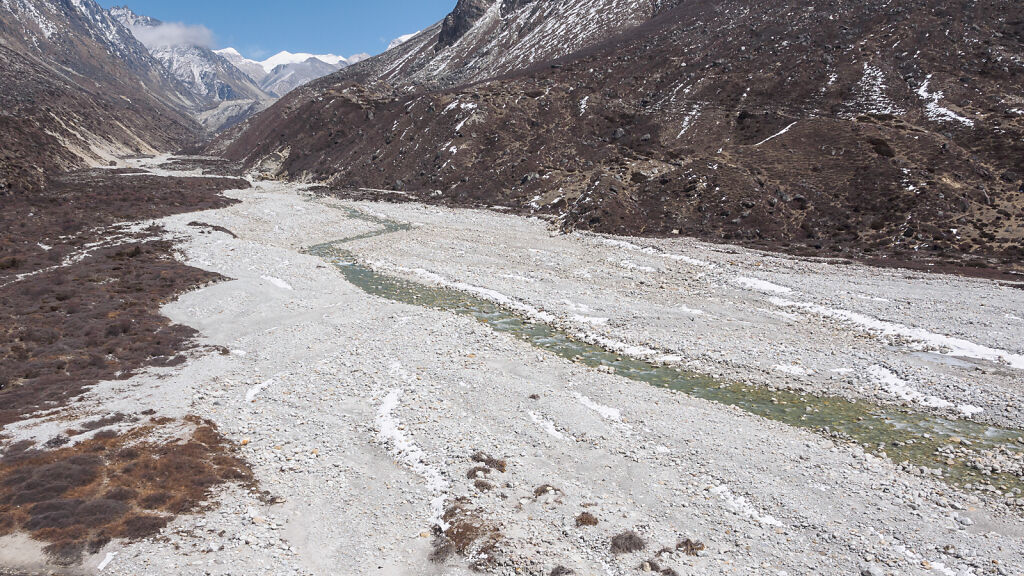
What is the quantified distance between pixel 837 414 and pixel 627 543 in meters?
12.0

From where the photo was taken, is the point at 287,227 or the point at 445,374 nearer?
the point at 445,374

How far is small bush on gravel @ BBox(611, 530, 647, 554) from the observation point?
12430mm

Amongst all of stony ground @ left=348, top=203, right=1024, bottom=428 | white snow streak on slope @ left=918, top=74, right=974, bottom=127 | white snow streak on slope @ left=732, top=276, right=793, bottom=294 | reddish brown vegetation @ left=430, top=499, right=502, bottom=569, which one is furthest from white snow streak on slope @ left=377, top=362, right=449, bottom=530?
white snow streak on slope @ left=918, top=74, right=974, bottom=127

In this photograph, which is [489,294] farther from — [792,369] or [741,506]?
[741,506]

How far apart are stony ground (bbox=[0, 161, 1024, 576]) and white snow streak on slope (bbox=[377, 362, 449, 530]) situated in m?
0.09

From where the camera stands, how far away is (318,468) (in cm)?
1531

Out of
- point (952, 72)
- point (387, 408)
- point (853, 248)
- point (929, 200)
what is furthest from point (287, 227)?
point (952, 72)

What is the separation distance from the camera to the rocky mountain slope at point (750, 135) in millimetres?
45906

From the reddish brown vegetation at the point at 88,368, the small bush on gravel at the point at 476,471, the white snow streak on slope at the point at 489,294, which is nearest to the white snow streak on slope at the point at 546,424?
the small bush on gravel at the point at 476,471

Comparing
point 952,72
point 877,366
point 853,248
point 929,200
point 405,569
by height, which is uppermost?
point 952,72

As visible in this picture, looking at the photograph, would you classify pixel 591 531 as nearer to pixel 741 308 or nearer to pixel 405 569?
pixel 405 569

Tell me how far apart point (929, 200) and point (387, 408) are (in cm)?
5009

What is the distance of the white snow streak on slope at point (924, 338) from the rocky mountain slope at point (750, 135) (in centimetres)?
1576

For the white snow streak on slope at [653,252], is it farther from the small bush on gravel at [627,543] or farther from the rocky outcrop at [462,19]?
the rocky outcrop at [462,19]
